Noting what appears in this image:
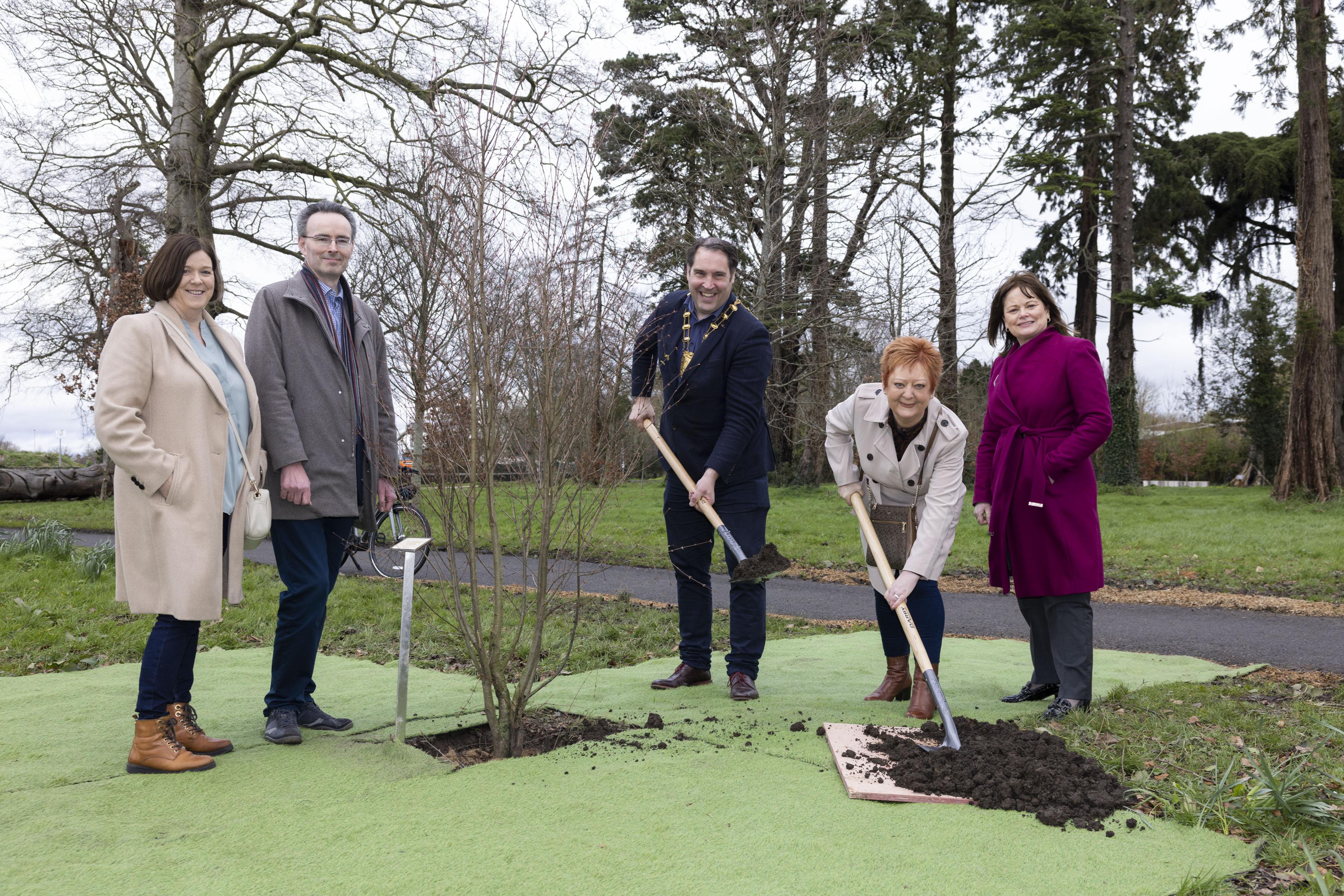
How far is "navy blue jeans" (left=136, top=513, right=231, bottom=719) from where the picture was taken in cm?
304

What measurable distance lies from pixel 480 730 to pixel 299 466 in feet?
4.11

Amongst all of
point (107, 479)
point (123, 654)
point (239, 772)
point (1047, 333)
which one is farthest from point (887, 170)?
point (107, 479)

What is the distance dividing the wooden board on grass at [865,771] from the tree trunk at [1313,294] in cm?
1567

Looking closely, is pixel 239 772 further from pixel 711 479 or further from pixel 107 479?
pixel 107 479

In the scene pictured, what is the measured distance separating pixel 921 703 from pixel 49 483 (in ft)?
74.8

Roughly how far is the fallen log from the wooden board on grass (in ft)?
70.6

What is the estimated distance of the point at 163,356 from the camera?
3111mm

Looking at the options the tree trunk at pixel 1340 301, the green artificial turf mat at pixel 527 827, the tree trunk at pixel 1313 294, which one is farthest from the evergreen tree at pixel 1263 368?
the green artificial turf mat at pixel 527 827

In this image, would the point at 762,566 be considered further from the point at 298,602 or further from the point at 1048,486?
the point at 298,602

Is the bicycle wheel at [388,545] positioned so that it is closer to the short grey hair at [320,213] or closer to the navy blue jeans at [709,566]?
the navy blue jeans at [709,566]

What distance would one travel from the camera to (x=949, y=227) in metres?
19.3

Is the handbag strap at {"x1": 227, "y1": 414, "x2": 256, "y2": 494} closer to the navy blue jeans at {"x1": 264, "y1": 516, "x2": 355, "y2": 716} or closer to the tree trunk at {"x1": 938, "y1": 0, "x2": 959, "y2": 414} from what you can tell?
the navy blue jeans at {"x1": 264, "y1": 516, "x2": 355, "y2": 716}

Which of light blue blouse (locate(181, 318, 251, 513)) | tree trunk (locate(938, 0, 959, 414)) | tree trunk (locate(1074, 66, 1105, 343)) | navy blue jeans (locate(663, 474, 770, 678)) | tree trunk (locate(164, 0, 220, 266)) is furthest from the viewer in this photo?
tree trunk (locate(1074, 66, 1105, 343))

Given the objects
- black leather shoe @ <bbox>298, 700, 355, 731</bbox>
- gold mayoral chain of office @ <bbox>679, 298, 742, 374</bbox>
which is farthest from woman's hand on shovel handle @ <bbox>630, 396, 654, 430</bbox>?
black leather shoe @ <bbox>298, 700, 355, 731</bbox>
